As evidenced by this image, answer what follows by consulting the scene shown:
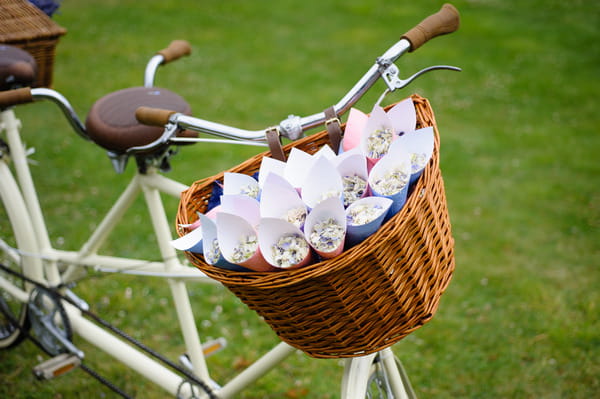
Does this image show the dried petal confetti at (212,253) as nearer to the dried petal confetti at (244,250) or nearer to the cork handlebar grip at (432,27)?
the dried petal confetti at (244,250)

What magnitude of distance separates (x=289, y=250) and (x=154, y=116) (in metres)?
0.74

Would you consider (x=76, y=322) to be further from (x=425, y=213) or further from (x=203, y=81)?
(x=203, y=81)

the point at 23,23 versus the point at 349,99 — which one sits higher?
the point at 349,99

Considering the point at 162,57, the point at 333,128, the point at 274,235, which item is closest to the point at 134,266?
the point at 162,57

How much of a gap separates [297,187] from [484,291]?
7.46 feet

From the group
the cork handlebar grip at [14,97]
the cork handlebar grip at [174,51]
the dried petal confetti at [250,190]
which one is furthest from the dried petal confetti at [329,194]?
the cork handlebar grip at [174,51]

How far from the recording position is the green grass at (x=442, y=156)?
110 inches

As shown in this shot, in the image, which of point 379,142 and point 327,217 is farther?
point 379,142

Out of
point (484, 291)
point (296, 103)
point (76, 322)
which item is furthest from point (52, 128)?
point (484, 291)

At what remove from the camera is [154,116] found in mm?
1674

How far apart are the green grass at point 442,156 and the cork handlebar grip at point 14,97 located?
4.59 ft

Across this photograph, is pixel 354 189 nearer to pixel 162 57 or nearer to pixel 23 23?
pixel 162 57

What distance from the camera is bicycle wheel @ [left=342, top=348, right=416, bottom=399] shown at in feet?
4.97

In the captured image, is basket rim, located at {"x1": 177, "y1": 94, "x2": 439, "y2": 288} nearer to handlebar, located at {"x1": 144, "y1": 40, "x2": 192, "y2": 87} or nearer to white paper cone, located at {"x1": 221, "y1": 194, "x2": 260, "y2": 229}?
white paper cone, located at {"x1": 221, "y1": 194, "x2": 260, "y2": 229}
